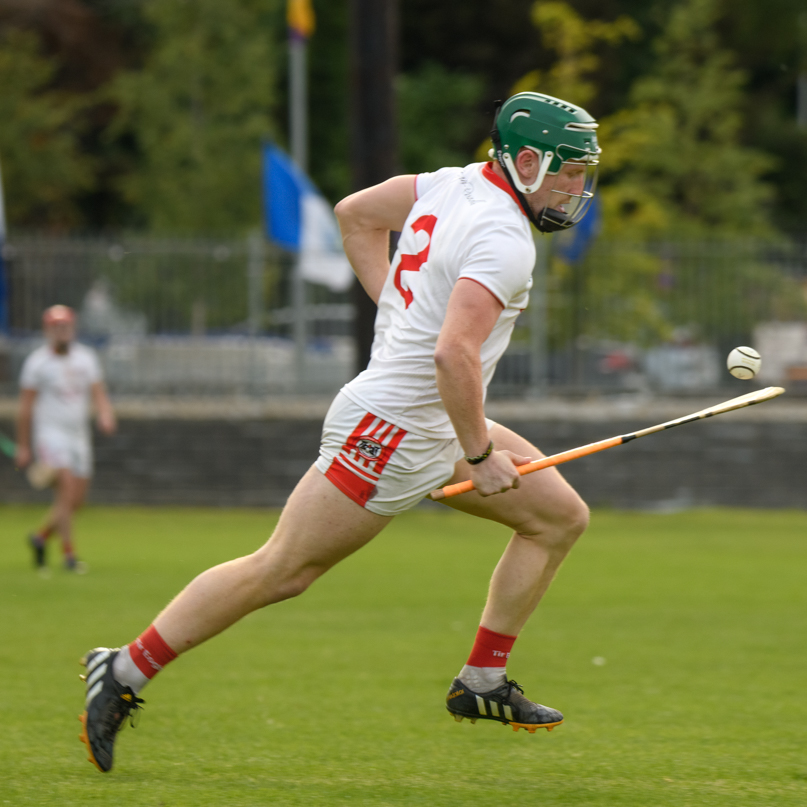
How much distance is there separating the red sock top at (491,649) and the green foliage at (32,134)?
21497 millimetres

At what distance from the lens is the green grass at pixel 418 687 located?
483 cm

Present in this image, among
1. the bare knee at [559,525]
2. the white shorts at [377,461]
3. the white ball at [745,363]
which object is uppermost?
the white ball at [745,363]

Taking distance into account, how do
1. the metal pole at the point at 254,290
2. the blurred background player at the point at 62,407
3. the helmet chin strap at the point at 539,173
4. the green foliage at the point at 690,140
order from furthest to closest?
the green foliage at the point at 690,140 < the metal pole at the point at 254,290 < the blurred background player at the point at 62,407 < the helmet chin strap at the point at 539,173

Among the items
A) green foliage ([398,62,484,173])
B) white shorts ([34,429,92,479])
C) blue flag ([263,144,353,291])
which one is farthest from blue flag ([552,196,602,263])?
green foliage ([398,62,484,173])

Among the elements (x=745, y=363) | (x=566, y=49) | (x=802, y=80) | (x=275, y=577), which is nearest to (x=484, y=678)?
(x=275, y=577)

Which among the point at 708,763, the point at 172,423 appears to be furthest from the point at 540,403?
the point at 708,763

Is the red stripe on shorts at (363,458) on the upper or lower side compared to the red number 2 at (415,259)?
lower

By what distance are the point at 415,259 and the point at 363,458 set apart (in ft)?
2.22

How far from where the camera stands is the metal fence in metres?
15.5

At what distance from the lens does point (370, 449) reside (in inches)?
185

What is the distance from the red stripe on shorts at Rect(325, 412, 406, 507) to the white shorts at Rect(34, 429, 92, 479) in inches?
296

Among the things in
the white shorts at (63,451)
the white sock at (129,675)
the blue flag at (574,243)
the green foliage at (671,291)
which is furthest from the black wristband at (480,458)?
the blue flag at (574,243)

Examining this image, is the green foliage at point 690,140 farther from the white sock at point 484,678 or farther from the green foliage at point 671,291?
the white sock at point 484,678

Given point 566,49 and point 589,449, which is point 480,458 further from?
point 566,49
